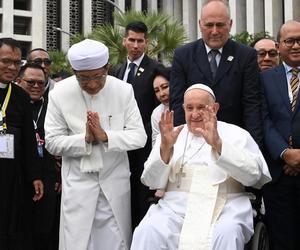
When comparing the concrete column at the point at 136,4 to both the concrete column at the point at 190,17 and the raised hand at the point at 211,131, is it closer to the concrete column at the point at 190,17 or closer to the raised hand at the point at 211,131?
the concrete column at the point at 190,17

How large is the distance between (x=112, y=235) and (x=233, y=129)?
148 centimetres

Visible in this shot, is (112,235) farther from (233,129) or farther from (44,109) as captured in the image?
(44,109)

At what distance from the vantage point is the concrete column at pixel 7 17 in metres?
46.2

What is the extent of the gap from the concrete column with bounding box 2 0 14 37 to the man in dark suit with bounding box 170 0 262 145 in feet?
139

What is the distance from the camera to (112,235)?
5551 millimetres

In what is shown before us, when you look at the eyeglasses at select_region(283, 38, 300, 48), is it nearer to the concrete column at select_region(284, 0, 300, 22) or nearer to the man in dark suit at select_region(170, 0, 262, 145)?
the man in dark suit at select_region(170, 0, 262, 145)

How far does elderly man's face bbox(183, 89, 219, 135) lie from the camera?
5.23 metres

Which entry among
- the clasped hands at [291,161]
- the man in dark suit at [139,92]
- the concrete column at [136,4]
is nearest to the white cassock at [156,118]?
the man in dark suit at [139,92]

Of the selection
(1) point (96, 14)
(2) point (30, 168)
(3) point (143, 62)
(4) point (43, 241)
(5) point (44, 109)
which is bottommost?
(4) point (43, 241)

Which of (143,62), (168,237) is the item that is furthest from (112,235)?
(143,62)

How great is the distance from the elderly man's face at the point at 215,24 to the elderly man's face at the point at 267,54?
4.40 ft

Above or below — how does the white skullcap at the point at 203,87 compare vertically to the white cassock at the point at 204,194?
above

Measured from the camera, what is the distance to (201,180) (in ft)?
17.1

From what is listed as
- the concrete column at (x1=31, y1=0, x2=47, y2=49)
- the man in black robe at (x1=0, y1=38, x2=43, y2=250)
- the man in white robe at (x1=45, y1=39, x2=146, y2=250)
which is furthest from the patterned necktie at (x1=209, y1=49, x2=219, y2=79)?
the concrete column at (x1=31, y1=0, x2=47, y2=49)
